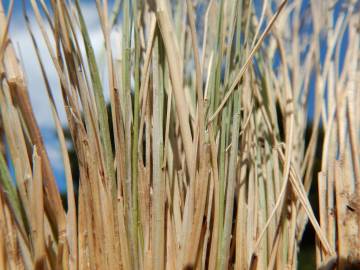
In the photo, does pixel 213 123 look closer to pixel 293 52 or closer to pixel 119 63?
pixel 119 63

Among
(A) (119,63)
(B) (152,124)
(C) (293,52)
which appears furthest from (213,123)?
(C) (293,52)

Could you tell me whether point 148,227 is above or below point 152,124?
below

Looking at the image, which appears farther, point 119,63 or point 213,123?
point 119,63

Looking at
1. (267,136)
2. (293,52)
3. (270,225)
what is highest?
(293,52)

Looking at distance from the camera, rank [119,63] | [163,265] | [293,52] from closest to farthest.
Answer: [163,265], [119,63], [293,52]

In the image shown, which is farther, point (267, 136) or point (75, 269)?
point (267, 136)

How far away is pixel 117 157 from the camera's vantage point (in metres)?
0.58

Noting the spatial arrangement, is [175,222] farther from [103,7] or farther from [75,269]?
[103,7]

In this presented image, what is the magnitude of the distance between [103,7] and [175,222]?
281 millimetres

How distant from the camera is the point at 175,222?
2.02 ft

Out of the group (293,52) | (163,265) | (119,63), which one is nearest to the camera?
(163,265)

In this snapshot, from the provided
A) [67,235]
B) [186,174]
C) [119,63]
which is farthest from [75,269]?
[119,63]

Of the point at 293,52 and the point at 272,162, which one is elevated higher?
the point at 293,52

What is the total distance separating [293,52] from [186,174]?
0.42 meters
